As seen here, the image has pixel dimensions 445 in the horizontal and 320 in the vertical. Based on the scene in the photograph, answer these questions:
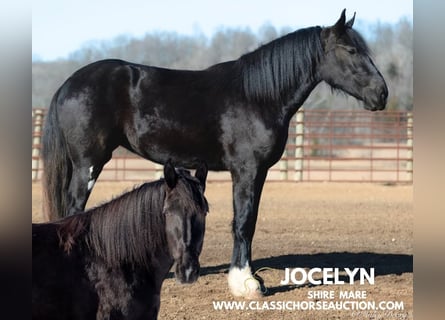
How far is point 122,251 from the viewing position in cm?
321

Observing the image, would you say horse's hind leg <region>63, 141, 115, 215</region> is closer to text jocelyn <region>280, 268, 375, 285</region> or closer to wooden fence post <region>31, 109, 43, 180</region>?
text jocelyn <region>280, 268, 375, 285</region>

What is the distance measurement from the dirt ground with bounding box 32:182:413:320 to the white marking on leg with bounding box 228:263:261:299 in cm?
8

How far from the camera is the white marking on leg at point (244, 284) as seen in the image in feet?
17.5

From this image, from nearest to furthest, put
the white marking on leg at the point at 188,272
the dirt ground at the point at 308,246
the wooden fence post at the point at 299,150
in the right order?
the white marking on leg at the point at 188,272 < the dirt ground at the point at 308,246 < the wooden fence post at the point at 299,150

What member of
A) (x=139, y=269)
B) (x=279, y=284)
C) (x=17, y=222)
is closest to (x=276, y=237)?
(x=279, y=284)

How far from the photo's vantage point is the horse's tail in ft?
18.1

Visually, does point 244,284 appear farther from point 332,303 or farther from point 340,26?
point 340,26

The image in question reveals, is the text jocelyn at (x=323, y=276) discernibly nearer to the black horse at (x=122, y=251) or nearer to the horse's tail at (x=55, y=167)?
the horse's tail at (x=55, y=167)

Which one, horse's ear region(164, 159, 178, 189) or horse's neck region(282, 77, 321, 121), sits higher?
horse's neck region(282, 77, 321, 121)

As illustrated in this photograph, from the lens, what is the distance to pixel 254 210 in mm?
5543

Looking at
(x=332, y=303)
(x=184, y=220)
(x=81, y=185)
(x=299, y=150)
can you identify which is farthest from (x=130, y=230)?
(x=299, y=150)

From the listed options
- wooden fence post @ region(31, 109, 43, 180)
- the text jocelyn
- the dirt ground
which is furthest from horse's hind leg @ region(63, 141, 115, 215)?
wooden fence post @ region(31, 109, 43, 180)

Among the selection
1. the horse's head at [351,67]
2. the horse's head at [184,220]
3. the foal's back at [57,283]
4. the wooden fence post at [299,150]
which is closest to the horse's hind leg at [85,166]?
the horse's head at [351,67]

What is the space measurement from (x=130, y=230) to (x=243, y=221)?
2.40m
